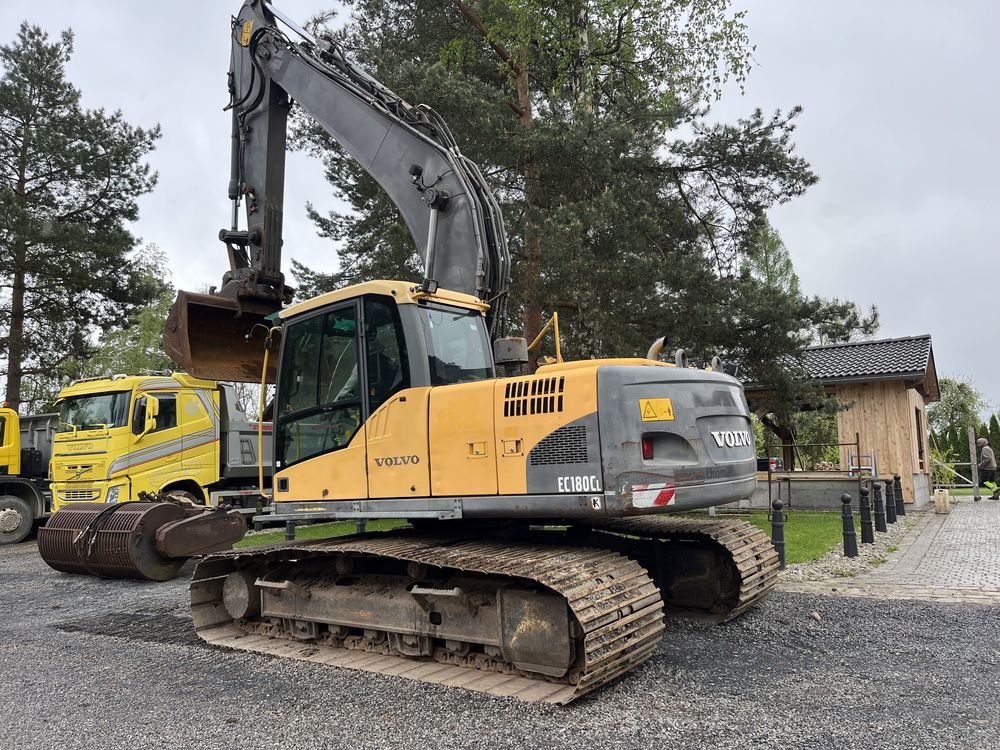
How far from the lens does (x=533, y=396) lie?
4902 mm

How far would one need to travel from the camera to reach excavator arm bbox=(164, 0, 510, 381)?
22.3 ft

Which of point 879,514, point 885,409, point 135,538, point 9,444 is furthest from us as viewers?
point 885,409

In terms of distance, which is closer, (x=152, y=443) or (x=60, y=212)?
(x=152, y=443)

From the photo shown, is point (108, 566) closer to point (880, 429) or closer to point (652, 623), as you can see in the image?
point (652, 623)

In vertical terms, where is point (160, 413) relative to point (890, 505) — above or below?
above

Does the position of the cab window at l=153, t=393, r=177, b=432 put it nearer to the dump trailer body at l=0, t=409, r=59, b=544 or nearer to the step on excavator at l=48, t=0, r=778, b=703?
the dump trailer body at l=0, t=409, r=59, b=544

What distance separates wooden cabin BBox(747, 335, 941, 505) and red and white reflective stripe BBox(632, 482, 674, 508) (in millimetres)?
13349

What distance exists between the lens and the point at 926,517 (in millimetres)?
15570

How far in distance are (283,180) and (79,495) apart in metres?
7.55

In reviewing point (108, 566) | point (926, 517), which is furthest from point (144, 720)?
point (926, 517)

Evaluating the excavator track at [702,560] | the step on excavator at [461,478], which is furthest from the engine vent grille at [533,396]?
the excavator track at [702,560]

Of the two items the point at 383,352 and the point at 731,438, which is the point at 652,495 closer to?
the point at 731,438

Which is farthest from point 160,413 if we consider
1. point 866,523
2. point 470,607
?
point 866,523

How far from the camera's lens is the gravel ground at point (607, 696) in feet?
13.0
